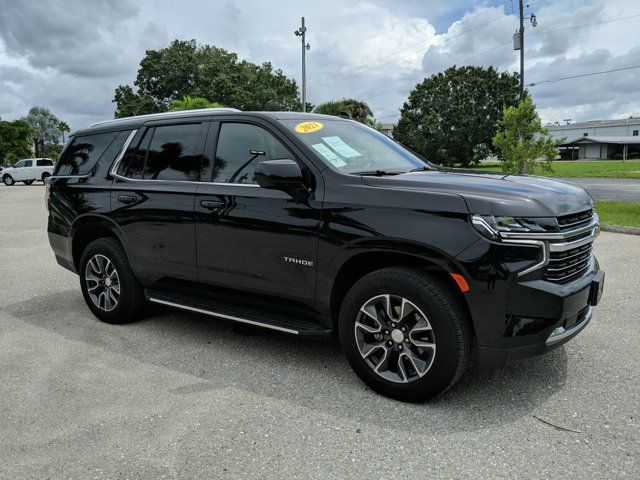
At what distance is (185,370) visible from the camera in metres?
3.92

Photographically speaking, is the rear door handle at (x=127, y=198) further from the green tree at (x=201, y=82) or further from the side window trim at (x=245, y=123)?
the green tree at (x=201, y=82)

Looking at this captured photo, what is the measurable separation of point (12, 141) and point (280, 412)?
7778 centimetres

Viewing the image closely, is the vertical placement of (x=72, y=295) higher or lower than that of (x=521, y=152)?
lower

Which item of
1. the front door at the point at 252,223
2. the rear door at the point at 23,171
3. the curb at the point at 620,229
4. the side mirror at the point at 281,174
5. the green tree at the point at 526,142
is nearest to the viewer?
the side mirror at the point at 281,174

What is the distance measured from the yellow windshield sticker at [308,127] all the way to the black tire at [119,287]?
80.2 inches

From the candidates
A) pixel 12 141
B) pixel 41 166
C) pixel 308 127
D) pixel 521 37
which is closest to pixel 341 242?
pixel 308 127

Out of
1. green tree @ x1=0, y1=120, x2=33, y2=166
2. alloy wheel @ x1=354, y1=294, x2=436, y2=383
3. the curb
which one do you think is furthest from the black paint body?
green tree @ x1=0, y1=120, x2=33, y2=166

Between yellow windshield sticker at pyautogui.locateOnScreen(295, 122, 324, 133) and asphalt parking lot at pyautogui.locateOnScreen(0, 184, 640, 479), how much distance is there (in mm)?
1709

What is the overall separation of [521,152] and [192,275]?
14.3 meters

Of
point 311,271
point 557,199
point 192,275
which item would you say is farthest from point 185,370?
point 557,199

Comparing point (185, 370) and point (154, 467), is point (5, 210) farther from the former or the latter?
point (154, 467)

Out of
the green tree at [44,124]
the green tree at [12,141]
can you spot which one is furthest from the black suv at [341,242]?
the green tree at [44,124]

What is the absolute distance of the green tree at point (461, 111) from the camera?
173 ft

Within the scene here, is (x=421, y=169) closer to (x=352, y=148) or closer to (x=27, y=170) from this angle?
(x=352, y=148)
